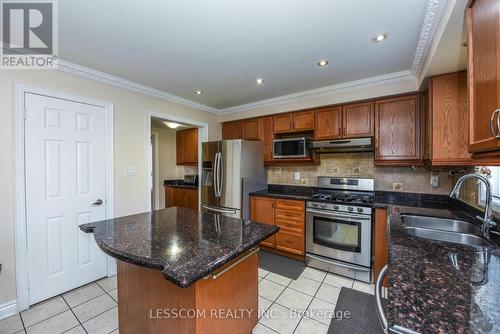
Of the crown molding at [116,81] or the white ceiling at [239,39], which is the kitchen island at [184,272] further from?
the crown molding at [116,81]

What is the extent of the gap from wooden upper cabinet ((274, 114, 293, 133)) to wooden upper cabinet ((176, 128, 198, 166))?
1944 millimetres

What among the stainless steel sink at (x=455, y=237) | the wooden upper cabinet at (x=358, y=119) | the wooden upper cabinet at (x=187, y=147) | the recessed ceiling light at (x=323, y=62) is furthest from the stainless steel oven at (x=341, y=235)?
the wooden upper cabinet at (x=187, y=147)

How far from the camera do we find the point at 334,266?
268 centimetres

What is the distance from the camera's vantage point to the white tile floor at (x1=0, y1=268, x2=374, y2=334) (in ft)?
5.90

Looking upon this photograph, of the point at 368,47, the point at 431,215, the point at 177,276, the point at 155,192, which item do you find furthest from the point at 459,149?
the point at 155,192

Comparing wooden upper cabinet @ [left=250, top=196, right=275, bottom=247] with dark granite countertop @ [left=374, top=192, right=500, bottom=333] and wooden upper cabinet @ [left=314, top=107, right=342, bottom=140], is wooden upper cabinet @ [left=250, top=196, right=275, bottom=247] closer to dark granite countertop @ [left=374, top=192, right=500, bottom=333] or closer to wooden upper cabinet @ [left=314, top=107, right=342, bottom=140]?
wooden upper cabinet @ [left=314, top=107, right=342, bottom=140]

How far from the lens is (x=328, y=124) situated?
119 inches

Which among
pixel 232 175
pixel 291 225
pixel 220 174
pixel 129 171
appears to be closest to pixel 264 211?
pixel 291 225

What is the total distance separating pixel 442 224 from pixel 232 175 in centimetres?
247

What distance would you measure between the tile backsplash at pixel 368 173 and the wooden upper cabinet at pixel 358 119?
386mm

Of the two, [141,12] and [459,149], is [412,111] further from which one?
[141,12]

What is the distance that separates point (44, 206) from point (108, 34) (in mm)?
1791

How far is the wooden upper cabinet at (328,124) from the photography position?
2959 millimetres

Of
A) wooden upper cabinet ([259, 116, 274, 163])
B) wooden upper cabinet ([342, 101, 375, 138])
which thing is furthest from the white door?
wooden upper cabinet ([342, 101, 375, 138])
